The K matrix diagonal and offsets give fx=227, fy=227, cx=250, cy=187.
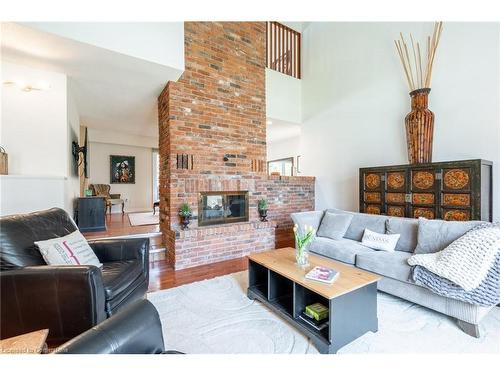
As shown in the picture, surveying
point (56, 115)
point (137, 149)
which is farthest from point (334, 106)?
point (137, 149)

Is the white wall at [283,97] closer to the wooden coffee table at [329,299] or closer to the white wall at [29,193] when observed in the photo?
the wooden coffee table at [329,299]

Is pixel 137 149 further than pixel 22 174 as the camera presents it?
Yes

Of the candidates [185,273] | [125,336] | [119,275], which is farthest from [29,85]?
[125,336]

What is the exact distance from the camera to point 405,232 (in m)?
2.54

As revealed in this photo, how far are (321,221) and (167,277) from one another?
2239 mm

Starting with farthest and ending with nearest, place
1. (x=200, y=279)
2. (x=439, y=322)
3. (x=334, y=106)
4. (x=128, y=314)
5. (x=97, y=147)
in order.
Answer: (x=97, y=147) → (x=334, y=106) → (x=200, y=279) → (x=439, y=322) → (x=128, y=314)

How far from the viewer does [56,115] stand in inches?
116

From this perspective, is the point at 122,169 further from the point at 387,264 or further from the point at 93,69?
the point at 387,264

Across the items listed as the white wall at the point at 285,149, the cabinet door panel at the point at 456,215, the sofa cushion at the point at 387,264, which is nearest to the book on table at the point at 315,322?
the sofa cushion at the point at 387,264

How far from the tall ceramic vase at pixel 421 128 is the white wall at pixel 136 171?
6.78 metres

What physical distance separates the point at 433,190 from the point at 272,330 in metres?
2.55

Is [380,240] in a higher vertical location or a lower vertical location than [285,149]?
lower

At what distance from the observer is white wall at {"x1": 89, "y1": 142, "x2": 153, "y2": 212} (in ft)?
21.0
